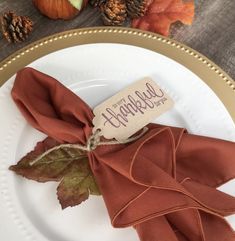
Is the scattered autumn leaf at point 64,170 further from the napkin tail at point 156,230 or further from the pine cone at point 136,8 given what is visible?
the pine cone at point 136,8

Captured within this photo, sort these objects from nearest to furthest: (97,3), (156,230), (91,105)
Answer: (156,230)
(91,105)
(97,3)

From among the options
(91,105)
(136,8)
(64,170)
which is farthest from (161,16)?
(64,170)

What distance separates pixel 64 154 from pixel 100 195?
65 mm

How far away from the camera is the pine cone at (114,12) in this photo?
2.12 feet

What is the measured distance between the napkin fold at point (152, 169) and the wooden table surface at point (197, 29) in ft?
0.53

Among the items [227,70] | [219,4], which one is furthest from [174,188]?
[219,4]

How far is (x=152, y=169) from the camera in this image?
0.48m

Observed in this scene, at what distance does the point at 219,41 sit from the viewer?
682mm

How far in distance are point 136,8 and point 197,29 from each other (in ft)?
0.35

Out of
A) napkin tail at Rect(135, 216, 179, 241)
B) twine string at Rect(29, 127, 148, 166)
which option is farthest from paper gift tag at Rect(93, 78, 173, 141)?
napkin tail at Rect(135, 216, 179, 241)

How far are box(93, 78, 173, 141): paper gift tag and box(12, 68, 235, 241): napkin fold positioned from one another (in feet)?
0.05

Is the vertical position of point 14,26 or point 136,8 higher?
point 136,8

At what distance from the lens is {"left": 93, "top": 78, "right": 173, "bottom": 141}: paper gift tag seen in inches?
20.5

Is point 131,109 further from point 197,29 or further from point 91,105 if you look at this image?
point 197,29
